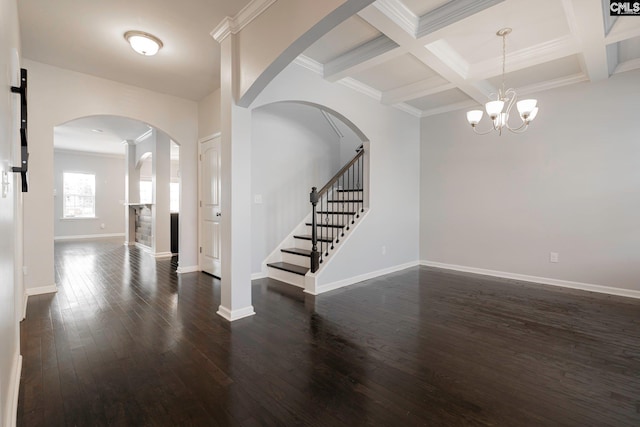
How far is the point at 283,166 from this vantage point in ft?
15.8

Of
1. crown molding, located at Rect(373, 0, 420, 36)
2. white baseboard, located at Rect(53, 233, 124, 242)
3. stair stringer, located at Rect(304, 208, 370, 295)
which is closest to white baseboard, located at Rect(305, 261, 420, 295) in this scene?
stair stringer, located at Rect(304, 208, 370, 295)

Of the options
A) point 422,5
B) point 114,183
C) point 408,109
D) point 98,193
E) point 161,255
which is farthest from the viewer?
point 114,183

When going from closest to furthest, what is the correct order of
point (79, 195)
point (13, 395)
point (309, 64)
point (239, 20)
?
point (13, 395) → point (239, 20) → point (309, 64) → point (79, 195)

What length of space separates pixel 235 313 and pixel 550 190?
4547 millimetres

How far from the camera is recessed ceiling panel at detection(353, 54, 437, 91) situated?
358cm

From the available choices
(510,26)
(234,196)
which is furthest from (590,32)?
(234,196)

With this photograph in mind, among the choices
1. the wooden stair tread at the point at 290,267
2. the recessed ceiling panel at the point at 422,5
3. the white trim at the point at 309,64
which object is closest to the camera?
the recessed ceiling panel at the point at 422,5

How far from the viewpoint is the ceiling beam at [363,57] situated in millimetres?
3105

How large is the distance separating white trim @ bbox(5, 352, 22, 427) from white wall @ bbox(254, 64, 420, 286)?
107 inches

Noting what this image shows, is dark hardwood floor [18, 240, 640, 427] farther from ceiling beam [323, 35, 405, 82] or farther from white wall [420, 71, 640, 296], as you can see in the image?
ceiling beam [323, 35, 405, 82]

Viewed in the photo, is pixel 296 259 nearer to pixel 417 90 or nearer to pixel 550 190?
pixel 417 90

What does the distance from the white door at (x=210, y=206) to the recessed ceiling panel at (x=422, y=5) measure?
10.4ft

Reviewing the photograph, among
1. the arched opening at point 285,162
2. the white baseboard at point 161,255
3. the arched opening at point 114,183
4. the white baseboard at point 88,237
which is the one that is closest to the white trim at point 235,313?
the arched opening at point 285,162

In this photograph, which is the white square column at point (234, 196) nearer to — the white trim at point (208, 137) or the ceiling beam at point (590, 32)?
the white trim at point (208, 137)
